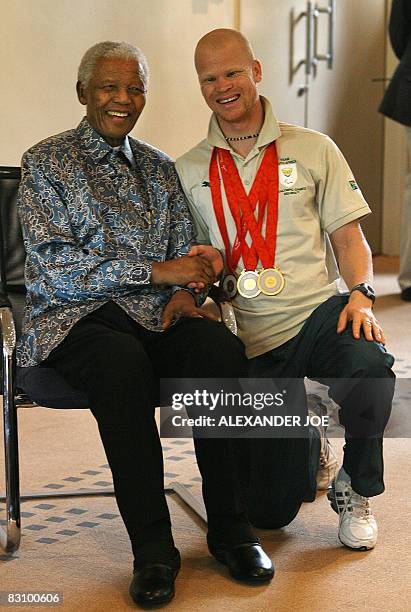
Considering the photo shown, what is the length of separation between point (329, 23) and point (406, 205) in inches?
52.6

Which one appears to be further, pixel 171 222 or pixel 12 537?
pixel 171 222

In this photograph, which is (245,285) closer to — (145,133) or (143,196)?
(143,196)

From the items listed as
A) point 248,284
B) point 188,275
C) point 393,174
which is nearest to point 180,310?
point 188,275

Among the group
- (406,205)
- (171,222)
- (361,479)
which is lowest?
(406,205)

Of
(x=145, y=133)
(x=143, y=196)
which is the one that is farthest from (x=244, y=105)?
(x=145, y=133)

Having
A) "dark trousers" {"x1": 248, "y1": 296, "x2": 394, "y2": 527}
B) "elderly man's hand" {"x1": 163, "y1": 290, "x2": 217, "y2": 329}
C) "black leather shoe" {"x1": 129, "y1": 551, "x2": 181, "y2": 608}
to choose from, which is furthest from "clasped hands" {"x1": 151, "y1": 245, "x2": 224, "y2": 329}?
"black leather shoe" {"x1": 129, "y1": 551, "x2": 181, "y2": 608}

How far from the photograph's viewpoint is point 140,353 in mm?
2154

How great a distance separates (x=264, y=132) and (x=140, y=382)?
738mm

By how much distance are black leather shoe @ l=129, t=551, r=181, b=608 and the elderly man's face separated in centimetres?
101

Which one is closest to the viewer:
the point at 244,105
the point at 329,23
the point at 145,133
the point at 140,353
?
the point at 140,353

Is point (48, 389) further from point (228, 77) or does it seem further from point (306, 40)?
point (306, 40)

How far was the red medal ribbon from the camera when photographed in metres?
2.46

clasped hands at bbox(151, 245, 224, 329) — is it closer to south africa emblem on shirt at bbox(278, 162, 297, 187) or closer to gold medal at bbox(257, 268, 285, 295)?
gold medal at bbox(257, 268, 285, 295)

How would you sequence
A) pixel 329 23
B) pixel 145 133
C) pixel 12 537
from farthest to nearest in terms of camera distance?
pixel 329 23, pixel 145 133, pixel 12 537
